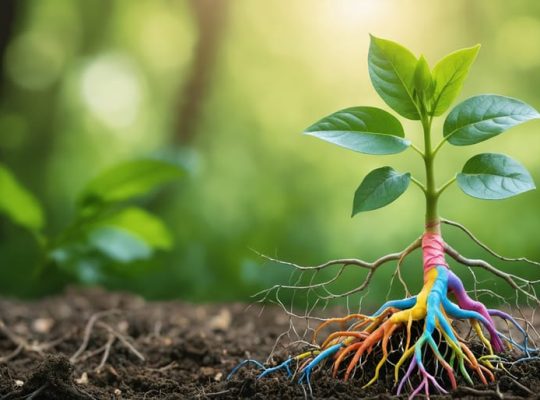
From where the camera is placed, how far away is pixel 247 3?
3.25 m

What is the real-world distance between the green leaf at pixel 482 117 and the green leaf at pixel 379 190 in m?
0.10

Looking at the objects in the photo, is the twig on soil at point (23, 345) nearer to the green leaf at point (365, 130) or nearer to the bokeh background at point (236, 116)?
the green leaf at point (365, 130)

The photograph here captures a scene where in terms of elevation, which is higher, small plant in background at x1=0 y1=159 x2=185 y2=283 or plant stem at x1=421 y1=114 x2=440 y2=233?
plant stem at x1=421 y1=114 x2=440 y2=233

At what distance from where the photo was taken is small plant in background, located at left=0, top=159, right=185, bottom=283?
2123 millimetres

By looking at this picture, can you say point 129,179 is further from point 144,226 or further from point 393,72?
point 393,72

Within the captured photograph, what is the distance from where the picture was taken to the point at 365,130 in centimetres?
100

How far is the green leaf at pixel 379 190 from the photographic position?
95 cm

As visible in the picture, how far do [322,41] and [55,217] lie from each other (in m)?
1.46

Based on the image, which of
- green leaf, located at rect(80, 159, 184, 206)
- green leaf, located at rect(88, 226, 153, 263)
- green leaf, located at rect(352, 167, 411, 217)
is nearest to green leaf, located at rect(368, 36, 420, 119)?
green leaf, located at rect(352, 167, 411, 217)

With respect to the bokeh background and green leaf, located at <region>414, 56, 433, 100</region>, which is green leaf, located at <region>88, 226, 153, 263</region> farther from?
green leaf, located at <region>414, 56, 433, 100</region>

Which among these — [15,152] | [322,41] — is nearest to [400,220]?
[322,41]

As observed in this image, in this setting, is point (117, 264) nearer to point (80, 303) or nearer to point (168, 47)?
point (80, 303)

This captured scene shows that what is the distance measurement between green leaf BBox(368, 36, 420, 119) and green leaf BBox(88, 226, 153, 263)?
4.36 ft

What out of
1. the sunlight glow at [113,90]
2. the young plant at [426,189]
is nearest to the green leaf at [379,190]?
the young plant at [426,189]
